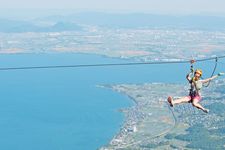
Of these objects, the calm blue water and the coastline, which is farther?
the calm blue water

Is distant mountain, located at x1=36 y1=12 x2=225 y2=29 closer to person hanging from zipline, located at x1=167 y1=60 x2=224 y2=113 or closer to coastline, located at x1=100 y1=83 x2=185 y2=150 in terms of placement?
coastline, located at x1=100 y1=83 x2=185 y2=150

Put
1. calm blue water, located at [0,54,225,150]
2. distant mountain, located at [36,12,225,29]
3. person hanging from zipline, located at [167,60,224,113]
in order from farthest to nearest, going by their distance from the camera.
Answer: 1. distant mountain, located at [36,12,225,29]
2. calm blue water, located at [0,54,225,150]
3. person hanging from zipline, located at [167,60,224,113]

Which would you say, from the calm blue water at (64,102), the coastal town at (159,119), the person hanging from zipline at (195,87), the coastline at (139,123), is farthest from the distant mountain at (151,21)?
the person hanging from zipline at (195,87)

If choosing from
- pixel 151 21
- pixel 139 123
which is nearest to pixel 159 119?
pixel 139 123

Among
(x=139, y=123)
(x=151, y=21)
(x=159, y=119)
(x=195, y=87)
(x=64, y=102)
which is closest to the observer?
(x=195, y=87)

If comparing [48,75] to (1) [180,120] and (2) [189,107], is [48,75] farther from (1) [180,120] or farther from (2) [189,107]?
(1) [180,120]

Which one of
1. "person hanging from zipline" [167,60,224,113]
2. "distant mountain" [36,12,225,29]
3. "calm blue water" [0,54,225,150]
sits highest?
"person hanging from zipline" [167,60,224,113]

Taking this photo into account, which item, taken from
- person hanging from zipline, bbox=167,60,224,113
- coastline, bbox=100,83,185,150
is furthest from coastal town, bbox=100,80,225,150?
person hanging from zipline, bbox=167,60,224,113

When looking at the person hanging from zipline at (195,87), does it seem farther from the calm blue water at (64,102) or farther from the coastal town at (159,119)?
the calm blue water at (64,102)

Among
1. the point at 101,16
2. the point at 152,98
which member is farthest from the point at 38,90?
the point at 101,16

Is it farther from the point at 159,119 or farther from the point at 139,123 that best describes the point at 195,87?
the point at 159,119
